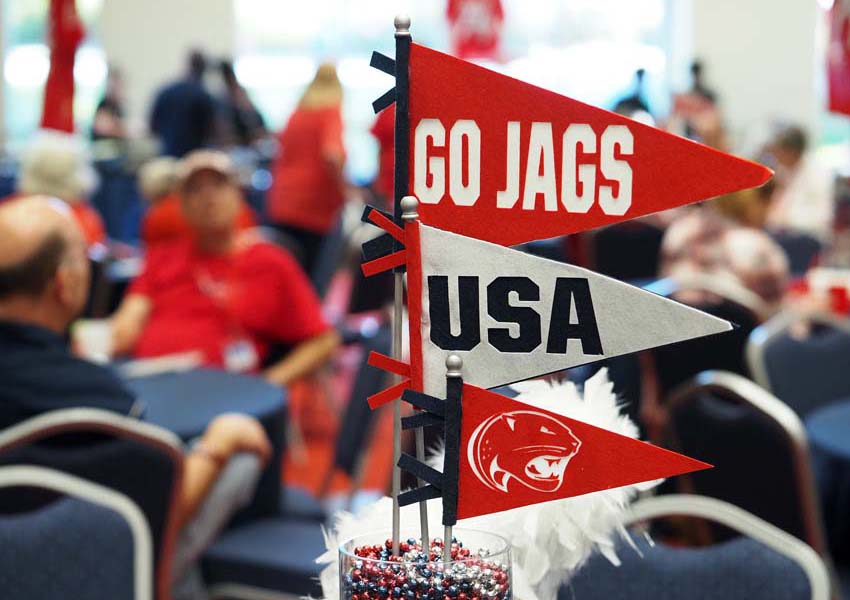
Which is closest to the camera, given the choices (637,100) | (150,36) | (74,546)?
(74,546)

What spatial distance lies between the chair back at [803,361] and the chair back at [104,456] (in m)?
1.72

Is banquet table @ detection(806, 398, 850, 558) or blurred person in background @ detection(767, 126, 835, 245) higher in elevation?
blurred person in background @ detection(767, 126, 835, 245)

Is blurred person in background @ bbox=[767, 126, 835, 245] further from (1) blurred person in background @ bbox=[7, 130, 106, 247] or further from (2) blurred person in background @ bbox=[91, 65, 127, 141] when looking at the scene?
(2) blurred person in background @ bbox=[91, 65, 127, 141]

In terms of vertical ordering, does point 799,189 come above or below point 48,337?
above

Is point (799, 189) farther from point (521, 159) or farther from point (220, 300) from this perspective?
point (521, 159)

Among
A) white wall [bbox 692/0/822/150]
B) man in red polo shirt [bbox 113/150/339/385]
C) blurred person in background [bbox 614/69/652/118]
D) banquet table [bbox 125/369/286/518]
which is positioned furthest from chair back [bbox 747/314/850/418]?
white wall [bbox 692/0/822/150]

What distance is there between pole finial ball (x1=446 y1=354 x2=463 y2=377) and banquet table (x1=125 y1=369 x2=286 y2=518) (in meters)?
2.00

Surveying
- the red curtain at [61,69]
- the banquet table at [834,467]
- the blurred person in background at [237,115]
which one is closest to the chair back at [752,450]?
the banquet table at [834,467]

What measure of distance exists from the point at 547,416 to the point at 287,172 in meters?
5.95

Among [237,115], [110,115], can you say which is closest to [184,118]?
[237,115]

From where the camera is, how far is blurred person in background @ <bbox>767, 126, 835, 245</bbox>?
23.0 feet

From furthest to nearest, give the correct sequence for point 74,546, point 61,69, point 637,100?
1. point 637,100
2. point 61,69
3. point 74,546

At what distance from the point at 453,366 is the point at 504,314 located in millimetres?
52

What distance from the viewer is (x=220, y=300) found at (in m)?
3.86
